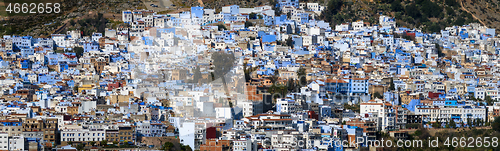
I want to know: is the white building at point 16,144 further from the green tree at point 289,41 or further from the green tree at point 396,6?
the green tree at point 396,6

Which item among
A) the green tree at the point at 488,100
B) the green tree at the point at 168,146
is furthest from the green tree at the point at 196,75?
the green tree at the point at 488,100

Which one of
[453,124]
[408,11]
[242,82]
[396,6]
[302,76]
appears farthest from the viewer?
[396,6]

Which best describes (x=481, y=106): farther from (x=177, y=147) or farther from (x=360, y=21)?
(x=360, y=21)

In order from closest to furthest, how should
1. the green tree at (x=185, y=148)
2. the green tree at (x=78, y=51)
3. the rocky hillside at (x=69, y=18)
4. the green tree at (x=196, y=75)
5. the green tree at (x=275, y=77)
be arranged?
the green tree at (x=185, y=148) → the green tree at (x=196, y=75) → the green tree at (x=275, y=77) → the green tree at (x=78, y=51) → the rocky hillside at (x=69, y=18)

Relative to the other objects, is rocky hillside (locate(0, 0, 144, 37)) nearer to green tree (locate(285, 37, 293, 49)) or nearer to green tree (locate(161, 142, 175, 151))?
green tree (locate(285, 37, 293, 49))

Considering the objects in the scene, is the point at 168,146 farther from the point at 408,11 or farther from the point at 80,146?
the point at 408,11

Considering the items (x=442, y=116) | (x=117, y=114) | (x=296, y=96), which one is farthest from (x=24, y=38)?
(x=442, y=116)

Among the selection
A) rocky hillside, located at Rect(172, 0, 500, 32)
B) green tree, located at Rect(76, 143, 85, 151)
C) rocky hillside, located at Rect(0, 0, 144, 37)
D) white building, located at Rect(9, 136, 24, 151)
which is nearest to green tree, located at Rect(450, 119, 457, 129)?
green tree, located at Rect(76, 143, 85, 151)

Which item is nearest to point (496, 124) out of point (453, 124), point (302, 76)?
point (453, 124)
